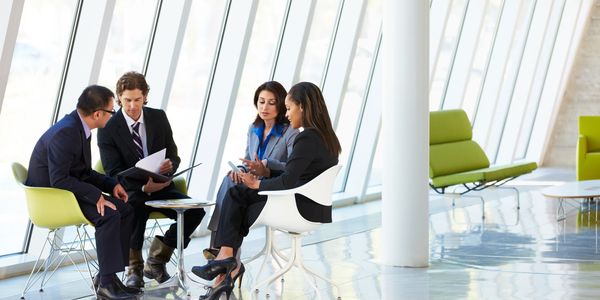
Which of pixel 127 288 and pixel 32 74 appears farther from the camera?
pixel 32 74

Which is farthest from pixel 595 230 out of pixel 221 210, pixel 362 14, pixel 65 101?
pixel 65 101

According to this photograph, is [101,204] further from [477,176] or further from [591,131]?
[591,131]

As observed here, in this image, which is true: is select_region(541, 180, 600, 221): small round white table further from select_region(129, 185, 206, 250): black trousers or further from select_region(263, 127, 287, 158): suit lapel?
select_region(129, 185, 206, 250): black trousers

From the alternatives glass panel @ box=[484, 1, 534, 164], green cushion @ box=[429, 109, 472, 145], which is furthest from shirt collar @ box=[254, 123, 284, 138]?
glass panel @ box=[484, 1, 534, 164]

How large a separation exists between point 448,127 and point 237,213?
517cm

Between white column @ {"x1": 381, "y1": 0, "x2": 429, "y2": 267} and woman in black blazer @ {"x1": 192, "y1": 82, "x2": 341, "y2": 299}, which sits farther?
white column @ {"x1": 381, "y1": 0, "x2": 429, "y2": 267}

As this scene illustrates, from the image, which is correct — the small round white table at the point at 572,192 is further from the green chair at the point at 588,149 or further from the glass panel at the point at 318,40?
the glass panel at the point at 318,40

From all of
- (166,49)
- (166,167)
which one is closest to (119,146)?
(166,167)

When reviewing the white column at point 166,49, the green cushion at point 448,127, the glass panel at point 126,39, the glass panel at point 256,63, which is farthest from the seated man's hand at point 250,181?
the green cushion at point 448,127

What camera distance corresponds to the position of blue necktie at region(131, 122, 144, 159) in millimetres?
6270

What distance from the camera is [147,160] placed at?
19.1 ft

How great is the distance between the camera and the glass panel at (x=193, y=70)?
850 centimetres

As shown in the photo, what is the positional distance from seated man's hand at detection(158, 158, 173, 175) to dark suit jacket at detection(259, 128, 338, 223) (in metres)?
0.75

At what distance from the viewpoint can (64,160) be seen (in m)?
5.63
